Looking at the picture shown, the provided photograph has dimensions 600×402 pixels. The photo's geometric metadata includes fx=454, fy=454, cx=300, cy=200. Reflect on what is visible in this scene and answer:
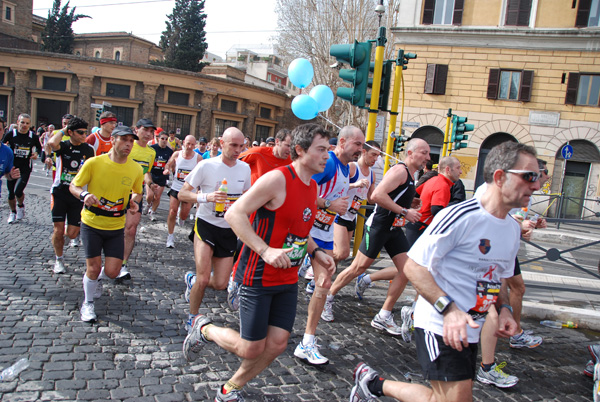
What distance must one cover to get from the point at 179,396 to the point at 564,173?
24948 millimetres

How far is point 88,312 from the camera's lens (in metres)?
4.52

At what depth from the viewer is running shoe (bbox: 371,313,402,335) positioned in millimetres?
4922

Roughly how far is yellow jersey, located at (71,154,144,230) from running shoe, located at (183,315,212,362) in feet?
6.18

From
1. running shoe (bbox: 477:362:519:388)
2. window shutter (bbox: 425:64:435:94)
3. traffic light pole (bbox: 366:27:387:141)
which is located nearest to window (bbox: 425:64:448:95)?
window shutter (bbox: 425:64:435:94)

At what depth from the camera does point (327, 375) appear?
3.85m

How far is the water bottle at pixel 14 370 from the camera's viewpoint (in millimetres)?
3305

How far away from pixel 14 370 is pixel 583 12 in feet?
88.7

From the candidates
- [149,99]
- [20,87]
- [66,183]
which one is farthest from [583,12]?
[20,87]

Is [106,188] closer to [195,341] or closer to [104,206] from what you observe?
[104,206]

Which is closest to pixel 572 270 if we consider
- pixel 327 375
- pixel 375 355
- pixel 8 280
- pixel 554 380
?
pixel 554 380

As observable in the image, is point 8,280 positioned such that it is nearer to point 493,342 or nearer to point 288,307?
point 288,307

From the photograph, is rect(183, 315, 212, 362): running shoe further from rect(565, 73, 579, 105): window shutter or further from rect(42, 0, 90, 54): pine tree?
rect(42, 0, 90, 54): pine tree

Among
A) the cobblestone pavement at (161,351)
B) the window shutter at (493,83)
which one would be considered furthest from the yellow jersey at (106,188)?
the window shutter at (493,83)

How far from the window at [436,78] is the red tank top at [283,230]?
76.1 feet
